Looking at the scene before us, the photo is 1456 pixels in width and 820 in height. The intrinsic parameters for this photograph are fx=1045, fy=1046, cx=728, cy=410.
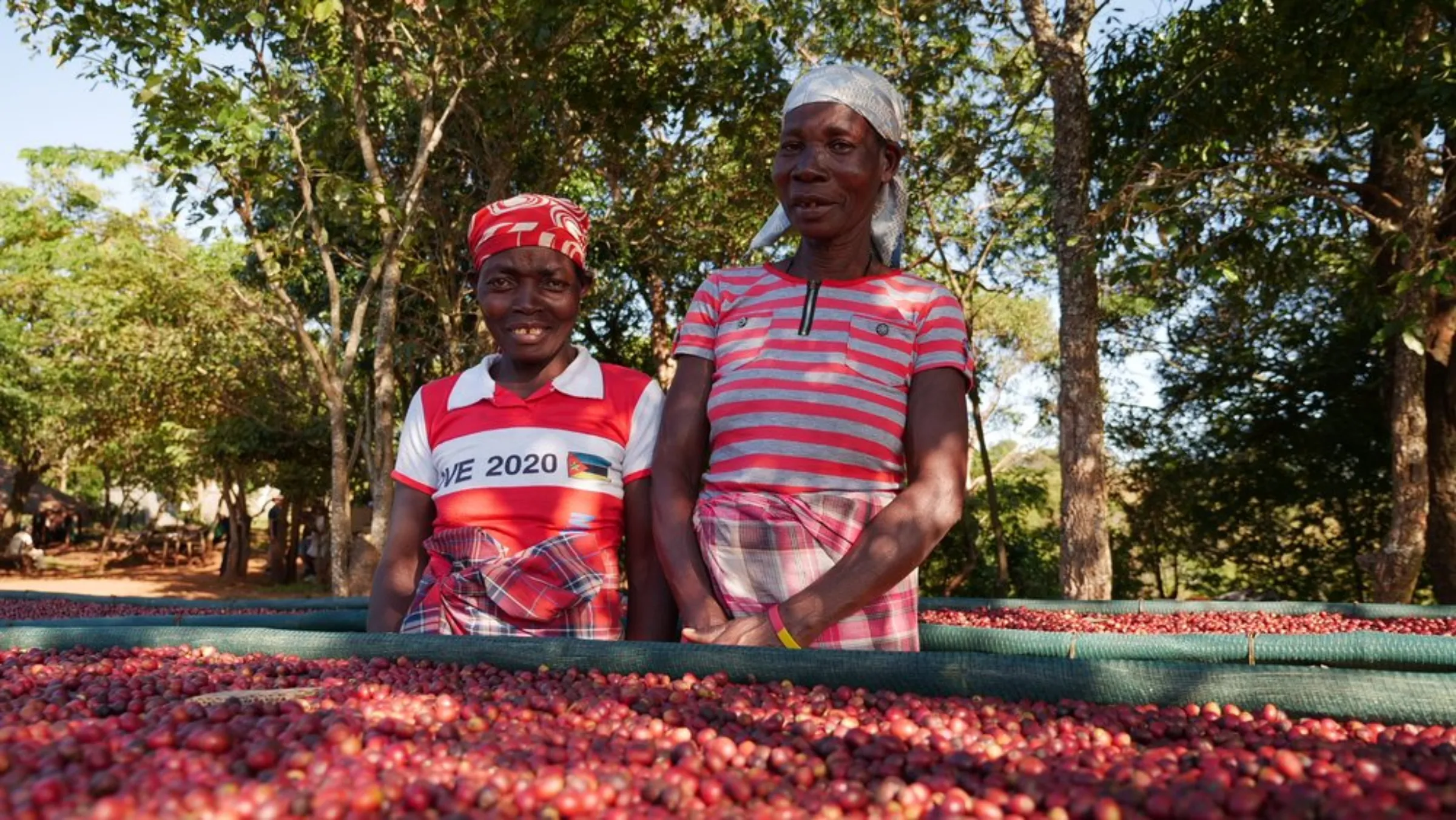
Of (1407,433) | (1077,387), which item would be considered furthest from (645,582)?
(1407,433)

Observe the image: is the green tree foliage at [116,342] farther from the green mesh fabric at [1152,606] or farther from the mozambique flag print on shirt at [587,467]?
the mozambique flag print on shirt at [587,467]

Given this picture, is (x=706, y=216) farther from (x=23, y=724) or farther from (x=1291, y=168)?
(x=23, y=724)

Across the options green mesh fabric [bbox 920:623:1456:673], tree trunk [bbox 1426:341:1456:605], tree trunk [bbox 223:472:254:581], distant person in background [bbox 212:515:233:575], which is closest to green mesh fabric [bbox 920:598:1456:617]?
tree trunk [bbox 1426:341:1456:605]

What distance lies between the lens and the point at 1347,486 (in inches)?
477

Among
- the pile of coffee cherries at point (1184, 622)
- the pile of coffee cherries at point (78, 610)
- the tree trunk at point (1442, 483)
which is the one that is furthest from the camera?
the tree trunk at point (1442, 483)

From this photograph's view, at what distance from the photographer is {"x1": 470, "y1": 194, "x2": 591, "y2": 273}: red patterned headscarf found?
86.7 inches

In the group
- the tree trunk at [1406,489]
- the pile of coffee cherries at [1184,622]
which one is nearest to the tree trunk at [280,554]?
the pile of coffee cherries at [1184,622]

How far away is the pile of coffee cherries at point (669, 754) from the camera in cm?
95

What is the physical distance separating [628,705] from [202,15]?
267 inches

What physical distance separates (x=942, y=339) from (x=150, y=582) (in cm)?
2122

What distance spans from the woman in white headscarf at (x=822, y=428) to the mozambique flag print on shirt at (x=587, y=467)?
16cm

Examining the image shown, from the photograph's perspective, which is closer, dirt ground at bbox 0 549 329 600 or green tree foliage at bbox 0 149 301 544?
green tree foliage at bbox 0 149 301 544

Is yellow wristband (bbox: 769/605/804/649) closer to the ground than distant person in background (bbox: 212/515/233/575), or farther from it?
closer to the ground

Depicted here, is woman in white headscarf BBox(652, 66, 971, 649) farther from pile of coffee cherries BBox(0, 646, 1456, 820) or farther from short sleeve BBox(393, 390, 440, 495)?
short sleeve BBox(393, 390, 440, 495)
